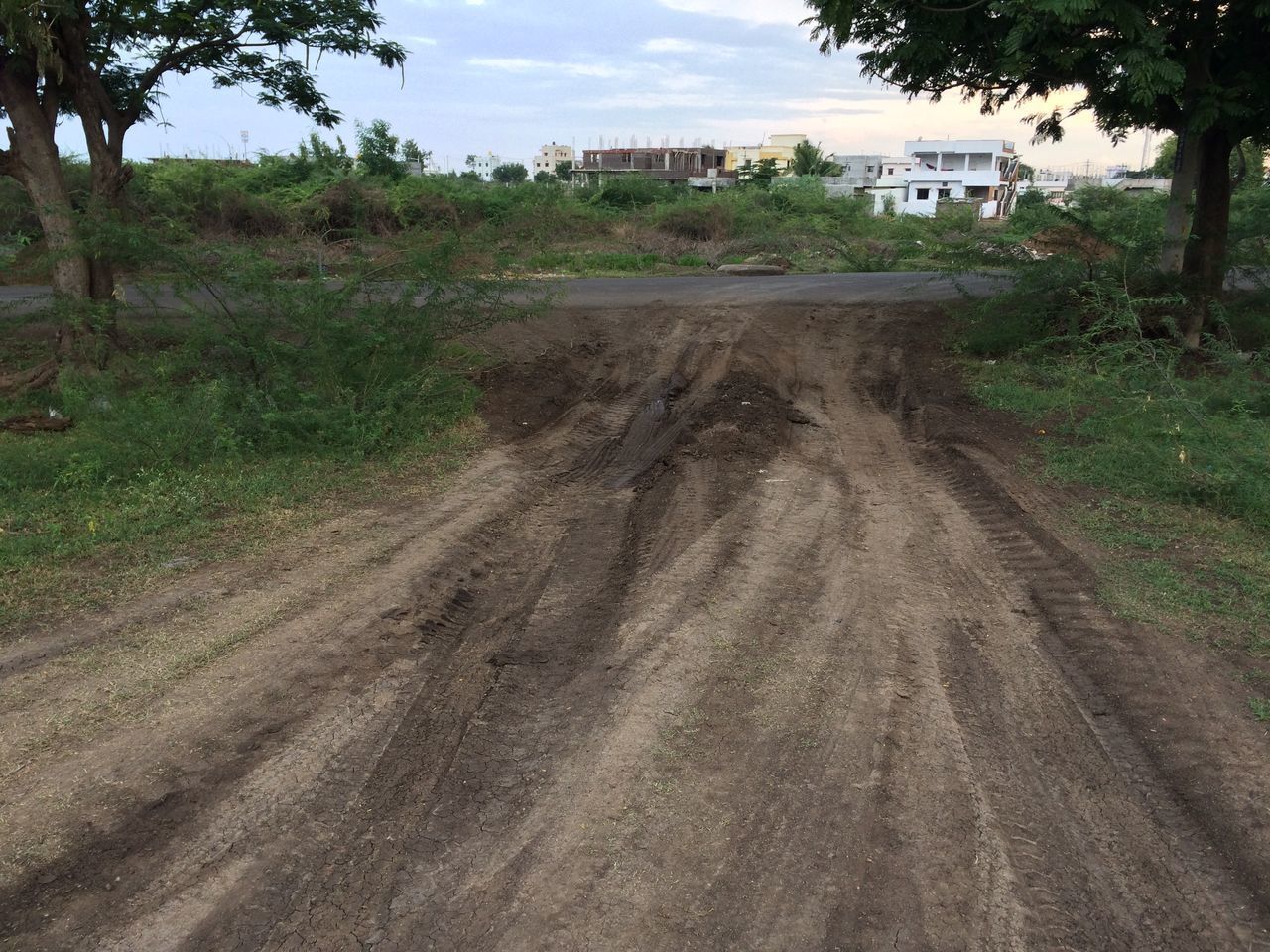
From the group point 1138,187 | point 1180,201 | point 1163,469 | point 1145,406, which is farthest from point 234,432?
point 1138,187

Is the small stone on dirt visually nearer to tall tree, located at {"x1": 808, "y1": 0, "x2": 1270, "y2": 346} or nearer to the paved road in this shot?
the paved road

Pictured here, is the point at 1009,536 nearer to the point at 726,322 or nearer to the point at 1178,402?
the point at 1178,402

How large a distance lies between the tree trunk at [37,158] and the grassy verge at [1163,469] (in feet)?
38.9

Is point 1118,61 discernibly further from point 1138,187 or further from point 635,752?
point 1138,187

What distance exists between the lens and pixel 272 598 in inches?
235

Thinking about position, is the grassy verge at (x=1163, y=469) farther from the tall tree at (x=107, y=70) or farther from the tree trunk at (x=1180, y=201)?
the tall tree at (x=107, y=70)

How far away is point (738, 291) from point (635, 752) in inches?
626

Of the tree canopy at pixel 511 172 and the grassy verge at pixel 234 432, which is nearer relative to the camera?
the grassy verge at pixel 234 432

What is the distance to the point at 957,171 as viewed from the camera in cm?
9300

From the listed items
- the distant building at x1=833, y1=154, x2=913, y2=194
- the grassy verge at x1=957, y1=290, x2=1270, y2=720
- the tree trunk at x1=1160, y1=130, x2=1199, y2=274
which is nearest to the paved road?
the tree trunk at x1=1160, y1=130, x2=1199, y2=274

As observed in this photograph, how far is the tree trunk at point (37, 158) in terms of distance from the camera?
11.9 m

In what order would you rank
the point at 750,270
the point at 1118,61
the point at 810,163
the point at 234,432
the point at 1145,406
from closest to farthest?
the point at 234,432, the point at 1145,406, the point at 1118,61, the point at 750,270, the point at 810,163

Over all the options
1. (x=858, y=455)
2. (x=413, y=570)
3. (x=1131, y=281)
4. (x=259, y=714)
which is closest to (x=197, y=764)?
(x=259, y=714)

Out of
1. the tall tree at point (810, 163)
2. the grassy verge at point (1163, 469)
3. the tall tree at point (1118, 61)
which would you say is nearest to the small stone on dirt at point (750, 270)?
the tall tree at point (1118, 61)
